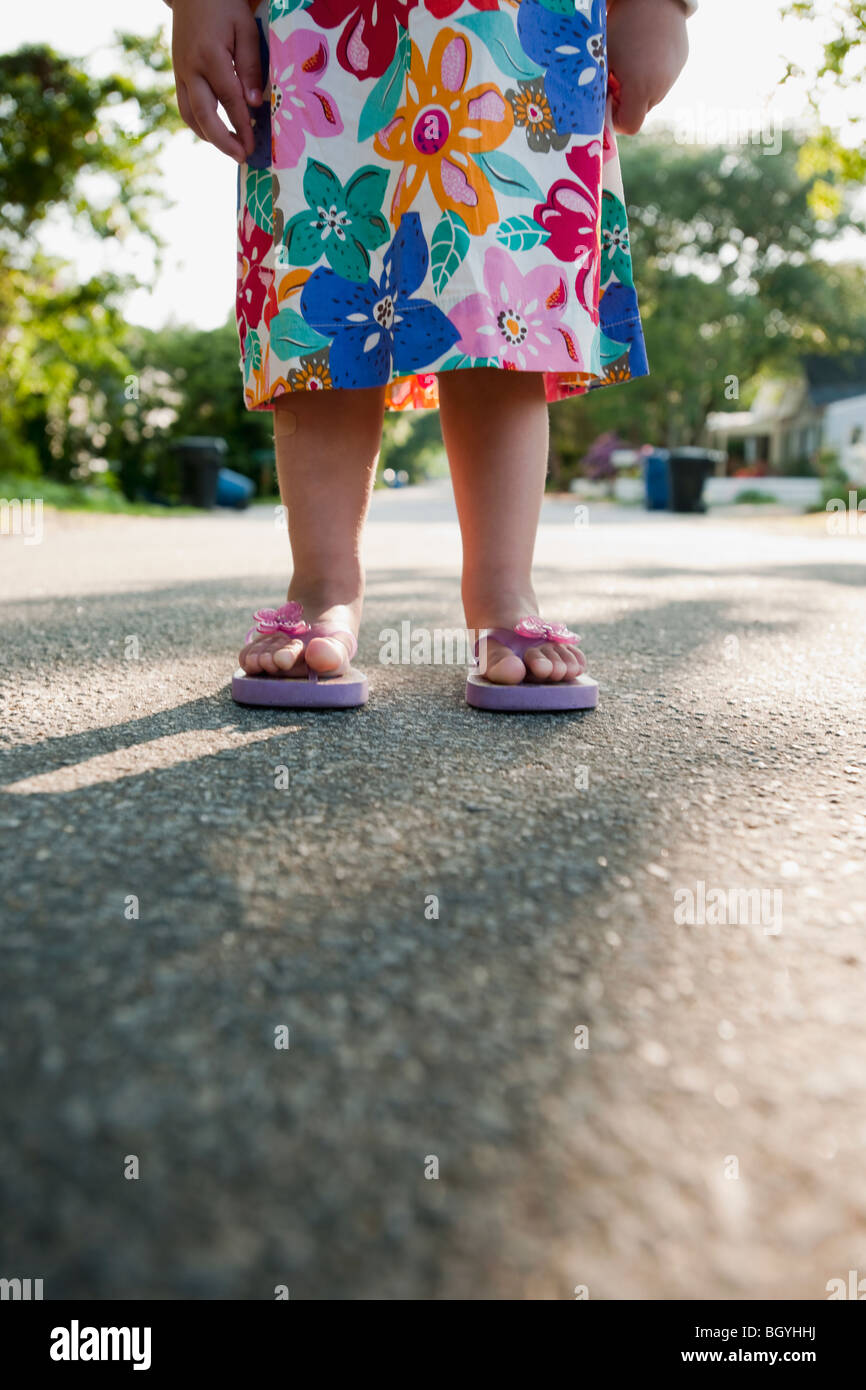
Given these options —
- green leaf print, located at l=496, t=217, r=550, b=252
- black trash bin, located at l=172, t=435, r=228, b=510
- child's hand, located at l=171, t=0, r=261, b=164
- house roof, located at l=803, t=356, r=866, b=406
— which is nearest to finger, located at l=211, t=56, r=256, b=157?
child's hand, located at l=171, t=0, r=261, b=164

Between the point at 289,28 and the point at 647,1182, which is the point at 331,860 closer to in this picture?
the point at 647,1182


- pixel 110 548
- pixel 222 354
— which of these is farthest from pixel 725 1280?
pixel 222 354

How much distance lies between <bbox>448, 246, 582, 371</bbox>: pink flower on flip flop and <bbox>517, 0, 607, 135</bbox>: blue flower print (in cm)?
21

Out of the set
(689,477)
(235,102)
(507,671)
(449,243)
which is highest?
(689,477)

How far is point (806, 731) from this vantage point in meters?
1.24

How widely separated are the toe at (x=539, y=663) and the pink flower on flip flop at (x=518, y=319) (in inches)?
14.3

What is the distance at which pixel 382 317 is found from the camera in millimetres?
1403

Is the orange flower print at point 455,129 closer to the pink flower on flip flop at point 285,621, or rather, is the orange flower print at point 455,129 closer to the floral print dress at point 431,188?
the floral print dress at point 431,188

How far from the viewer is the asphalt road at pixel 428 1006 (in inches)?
16.9

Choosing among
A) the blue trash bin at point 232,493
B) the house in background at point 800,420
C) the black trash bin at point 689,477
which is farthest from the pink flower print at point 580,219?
the house in background at point 800,420

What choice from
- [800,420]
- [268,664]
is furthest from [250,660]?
[800,420]

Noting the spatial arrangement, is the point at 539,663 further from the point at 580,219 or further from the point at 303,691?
the point at 580,219

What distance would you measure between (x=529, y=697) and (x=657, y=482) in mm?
12979
